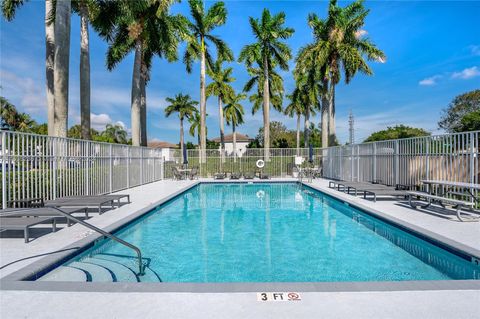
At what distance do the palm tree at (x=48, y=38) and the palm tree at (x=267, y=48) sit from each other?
12693 mm

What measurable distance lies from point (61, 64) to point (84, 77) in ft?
12.7

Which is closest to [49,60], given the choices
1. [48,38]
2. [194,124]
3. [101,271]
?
[48,38]

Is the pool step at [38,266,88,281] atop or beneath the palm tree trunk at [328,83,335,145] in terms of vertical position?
beneath

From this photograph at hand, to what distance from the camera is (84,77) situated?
1488 centimetres

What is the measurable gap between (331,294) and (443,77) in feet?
108

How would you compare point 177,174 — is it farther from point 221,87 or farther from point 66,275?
point 221,87

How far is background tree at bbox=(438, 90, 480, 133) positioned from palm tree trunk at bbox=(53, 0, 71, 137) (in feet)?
150

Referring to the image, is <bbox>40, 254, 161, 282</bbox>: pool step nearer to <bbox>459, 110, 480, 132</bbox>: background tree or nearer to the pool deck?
the pool deck

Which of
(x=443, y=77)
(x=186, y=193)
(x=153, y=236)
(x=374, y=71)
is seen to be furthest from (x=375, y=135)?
(x=153, y=236)

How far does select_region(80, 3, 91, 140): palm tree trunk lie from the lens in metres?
14.8

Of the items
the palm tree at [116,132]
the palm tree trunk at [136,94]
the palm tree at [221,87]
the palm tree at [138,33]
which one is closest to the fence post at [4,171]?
the palm tree at [138,33]

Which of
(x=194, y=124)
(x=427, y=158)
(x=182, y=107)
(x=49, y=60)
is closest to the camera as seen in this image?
(x=427, y=158)

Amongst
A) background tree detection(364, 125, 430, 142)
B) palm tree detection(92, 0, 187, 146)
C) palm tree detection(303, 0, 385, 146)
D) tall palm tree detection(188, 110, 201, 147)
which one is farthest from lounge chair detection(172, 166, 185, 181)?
background tree detection(364, 125, 430, 142)

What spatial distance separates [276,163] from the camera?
75.3 ft
